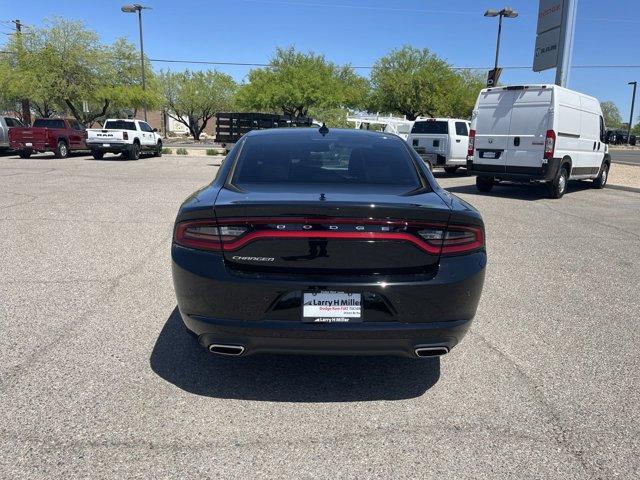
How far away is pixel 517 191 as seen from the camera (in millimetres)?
14875

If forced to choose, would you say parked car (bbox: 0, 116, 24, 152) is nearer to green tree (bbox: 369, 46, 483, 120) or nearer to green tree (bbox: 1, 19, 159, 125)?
green tree (bbox: 1, 19, 159, 125)

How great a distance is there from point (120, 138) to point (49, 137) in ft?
9.66

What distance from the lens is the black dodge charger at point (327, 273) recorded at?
2.81m

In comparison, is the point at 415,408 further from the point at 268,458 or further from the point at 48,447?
the point at 48,447

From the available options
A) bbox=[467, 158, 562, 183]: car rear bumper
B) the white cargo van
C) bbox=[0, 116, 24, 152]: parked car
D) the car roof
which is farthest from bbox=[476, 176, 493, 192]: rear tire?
bbox=[0, 116, 24, 152]: parked car

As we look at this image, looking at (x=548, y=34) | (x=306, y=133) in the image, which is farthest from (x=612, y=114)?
(x=306, y=133)

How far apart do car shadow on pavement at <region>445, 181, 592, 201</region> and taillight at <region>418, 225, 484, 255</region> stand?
10.9 meters

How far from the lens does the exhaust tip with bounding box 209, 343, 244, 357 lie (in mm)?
2939

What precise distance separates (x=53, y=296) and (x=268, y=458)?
126 inches

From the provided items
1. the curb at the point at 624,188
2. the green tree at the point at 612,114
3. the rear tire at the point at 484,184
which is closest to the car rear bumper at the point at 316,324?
the rear tire at the point at 484,184

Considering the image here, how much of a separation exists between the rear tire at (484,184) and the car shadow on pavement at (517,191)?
5.6 inches

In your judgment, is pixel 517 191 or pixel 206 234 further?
pixel 517 191

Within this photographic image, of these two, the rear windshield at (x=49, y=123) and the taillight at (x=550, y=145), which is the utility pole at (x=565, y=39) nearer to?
the taillight at (x=550, y=145)

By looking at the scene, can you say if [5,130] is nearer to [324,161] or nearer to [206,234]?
[324,161]
